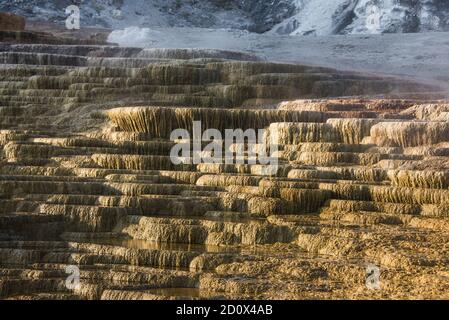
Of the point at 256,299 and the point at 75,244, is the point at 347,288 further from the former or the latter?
the point at 75,244

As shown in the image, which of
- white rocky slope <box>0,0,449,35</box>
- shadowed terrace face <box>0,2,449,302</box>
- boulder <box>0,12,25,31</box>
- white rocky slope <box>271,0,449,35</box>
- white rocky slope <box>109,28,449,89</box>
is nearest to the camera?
shadowed terrace face <box>0,2,449,302</box>

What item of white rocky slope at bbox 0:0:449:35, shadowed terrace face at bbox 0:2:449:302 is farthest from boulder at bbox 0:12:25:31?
shadowed terrace face at bbox 0:2:449:302

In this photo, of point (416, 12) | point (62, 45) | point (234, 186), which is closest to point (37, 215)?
point (234, 186)

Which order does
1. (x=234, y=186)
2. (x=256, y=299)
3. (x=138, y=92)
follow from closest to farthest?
1. (x=256, y=299)
2. (x=234, y=186)
3. (x=138, y=92)

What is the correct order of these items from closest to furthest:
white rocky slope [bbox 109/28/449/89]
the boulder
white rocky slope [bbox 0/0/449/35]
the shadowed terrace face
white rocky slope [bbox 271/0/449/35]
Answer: the shadowed terrace face < white rocky slope [bbox 109/28/449/89] < the boulder < white rocky slope [bbox 271/0/449/35] < white rocky slope [bbox 0/0/449/35]

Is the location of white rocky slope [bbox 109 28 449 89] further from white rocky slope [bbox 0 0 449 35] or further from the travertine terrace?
the travertine terrace

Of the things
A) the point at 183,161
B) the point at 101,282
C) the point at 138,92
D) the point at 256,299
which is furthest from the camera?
the point at 138,92

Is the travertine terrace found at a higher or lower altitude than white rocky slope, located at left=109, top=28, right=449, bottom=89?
higher
